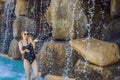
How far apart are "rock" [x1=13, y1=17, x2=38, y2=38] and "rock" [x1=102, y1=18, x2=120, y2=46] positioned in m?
3.56

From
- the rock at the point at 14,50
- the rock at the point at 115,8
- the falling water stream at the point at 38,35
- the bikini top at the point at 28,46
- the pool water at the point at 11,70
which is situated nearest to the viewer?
the bikini top at the point at 28,46

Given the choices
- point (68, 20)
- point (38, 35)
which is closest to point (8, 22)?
point (38, 35)

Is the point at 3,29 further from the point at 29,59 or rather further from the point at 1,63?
the point at 29,59

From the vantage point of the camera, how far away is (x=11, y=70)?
40.0ft

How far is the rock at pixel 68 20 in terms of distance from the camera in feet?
Result: 35.0

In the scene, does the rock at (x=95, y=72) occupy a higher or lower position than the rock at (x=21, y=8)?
lower

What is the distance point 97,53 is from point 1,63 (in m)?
5.12

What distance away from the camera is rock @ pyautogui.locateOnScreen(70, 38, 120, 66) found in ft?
31.3

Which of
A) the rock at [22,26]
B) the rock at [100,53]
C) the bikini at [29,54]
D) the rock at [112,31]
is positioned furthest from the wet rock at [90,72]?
the rock at [22,26]

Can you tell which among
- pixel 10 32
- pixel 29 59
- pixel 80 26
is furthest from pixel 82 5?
pixel 10 32

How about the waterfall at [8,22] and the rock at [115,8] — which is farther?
the waterfall at [8,22]

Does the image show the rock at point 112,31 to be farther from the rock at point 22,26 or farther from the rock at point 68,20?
the rock at point 22,26

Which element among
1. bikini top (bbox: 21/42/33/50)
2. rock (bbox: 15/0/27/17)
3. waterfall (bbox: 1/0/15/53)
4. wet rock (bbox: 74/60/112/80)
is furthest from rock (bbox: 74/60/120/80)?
waterfall (bbox: 1/0/15/53)

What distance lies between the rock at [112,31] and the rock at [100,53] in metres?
1.91
